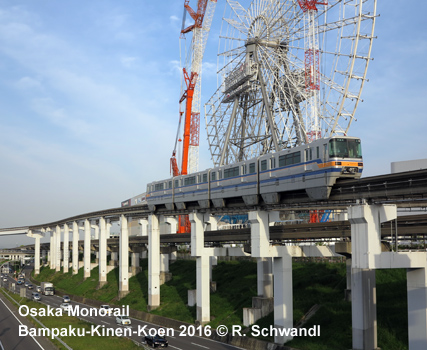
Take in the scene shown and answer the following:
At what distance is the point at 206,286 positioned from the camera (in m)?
55.8

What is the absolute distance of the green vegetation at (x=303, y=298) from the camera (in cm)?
3881

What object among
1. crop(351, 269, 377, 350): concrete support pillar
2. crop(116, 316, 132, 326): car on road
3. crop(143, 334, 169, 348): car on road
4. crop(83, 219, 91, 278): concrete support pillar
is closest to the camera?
crop(351, 269, 377, 350): concrete support pillar

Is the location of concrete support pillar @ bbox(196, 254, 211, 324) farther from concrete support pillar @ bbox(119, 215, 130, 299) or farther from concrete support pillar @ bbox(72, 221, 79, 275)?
concrete support pillar @ bbox(72, 221, 79, 275)

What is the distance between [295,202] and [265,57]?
102ft

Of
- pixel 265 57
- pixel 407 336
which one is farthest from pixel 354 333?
pixel 265 57

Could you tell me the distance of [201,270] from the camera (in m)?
56.4

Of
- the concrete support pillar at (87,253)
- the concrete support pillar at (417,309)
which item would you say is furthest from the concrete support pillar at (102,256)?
the concrete support pillar at (417,309)

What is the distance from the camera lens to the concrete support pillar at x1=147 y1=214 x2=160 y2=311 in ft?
223

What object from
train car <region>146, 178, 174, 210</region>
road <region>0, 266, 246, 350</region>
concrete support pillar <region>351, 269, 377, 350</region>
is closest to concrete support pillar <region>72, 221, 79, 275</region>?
road <region>0, 266, 246, 350</region>

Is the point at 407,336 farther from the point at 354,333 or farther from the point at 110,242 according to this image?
the point at 110,242

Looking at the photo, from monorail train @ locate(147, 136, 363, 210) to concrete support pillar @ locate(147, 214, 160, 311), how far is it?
655cm

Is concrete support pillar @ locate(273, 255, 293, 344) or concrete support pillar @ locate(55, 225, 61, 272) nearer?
concrete support pillar @ locate(273, 255, 293, 344)

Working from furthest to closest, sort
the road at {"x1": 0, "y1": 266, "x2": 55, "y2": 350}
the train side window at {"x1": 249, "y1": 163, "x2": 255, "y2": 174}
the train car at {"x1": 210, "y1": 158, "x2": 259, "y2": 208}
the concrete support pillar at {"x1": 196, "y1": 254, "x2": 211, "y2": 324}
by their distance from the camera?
the concrete support pillar at {"x1": 196, "y1": 254, "x2": 211, "y2": 324}
the train side window at {"x1": 249, "y1": 163, "x2": 255, "y2": 174}
the train car at {"x1": 210, "y1": 158, "x2": 259, "y2": 208}
the road at {"x1": 0, "y1": 266, "x2": 55, "y2": 350}

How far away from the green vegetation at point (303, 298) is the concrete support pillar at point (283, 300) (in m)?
1.79
